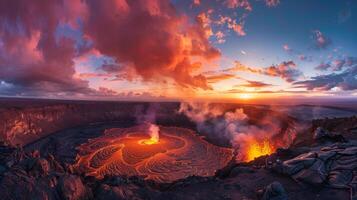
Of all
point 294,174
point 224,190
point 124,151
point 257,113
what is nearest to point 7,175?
point 224,190

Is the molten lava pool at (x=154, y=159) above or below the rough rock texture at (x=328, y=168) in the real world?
below

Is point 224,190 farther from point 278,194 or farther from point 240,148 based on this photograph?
point 240,148

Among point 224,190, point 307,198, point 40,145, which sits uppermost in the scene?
point 307,198

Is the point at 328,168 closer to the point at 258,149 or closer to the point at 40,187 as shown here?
the point at 40,187

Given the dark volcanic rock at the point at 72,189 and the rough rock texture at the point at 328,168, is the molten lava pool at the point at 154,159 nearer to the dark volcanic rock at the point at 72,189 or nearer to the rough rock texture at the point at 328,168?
the dark volcanic rock at the point at 72,189

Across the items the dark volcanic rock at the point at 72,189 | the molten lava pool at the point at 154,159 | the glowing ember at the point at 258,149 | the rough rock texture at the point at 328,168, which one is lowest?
the molten lava pool at the point at 154,159

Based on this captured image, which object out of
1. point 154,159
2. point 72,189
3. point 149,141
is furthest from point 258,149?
point 72,189

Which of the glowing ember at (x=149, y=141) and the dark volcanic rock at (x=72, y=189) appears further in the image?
the glowing ember at (x=149, y=141)

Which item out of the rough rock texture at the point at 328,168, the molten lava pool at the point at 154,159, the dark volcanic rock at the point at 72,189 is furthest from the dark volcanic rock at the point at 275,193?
the molten lava pool at the point at 154,159
